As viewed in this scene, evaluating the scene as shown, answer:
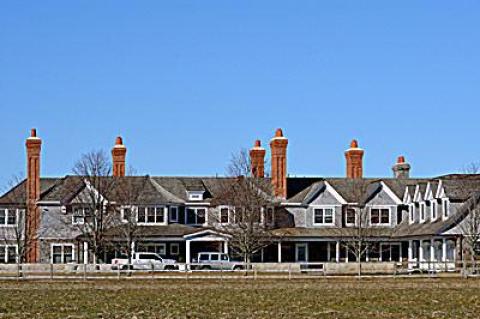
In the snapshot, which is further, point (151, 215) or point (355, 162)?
point (355, 162)

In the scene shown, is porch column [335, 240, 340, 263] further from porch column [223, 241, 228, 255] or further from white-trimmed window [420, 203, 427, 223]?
porch column [223, 241, 228, 255]

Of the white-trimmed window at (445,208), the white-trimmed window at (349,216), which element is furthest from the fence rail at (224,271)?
the white-trimmed window at (349,216)

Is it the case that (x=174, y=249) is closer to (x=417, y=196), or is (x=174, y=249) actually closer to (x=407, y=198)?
(x=407, y=198)

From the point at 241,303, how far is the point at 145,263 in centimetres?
3254

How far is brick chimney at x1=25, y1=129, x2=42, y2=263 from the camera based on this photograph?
75812 mm

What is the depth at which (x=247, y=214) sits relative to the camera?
7025cm

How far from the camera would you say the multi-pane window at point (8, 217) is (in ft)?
252

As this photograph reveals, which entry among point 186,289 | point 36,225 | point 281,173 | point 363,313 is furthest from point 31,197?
point 363,313

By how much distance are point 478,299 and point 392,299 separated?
2.63 m

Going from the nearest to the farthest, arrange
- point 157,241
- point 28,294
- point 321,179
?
1. point 28,294
2. point 157,241
3. point 321,179

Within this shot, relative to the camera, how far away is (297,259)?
75.2m

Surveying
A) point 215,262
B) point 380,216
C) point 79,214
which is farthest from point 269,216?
point 79,214

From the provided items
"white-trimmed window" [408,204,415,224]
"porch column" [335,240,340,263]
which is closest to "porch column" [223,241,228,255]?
"porch column" [335,240,340,263]

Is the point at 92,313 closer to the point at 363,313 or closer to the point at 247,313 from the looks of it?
the point at 247,313
